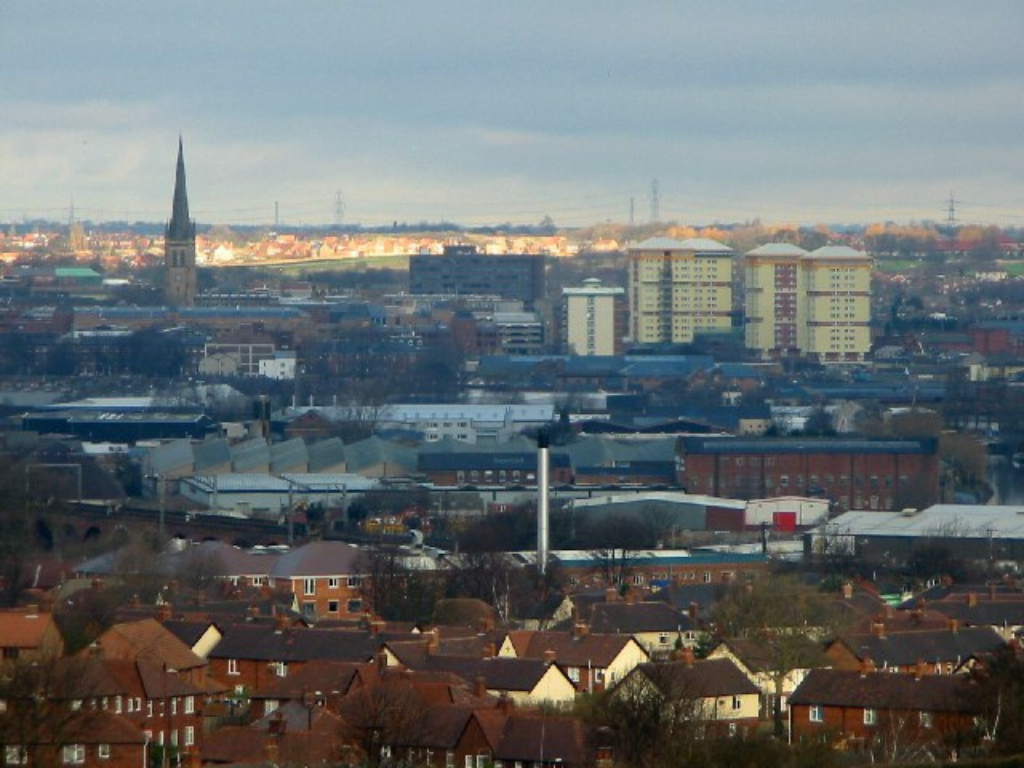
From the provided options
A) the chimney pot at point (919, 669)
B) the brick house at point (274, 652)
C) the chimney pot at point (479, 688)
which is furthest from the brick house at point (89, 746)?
the chimney pot at point (919, 669)

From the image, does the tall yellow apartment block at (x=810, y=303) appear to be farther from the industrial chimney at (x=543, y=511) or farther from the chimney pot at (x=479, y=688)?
the chimney pot at (x=479, y=688)

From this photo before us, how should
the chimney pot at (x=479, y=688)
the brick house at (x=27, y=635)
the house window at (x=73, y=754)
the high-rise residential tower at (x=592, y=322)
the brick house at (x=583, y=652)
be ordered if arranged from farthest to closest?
the high-rise residential tower at (x=592, y=322), the brick house at (x=583, y=652), the brick house at (x=27, y=635), the chimney pot at (x=479, y=688), the house window at (x=73, y=754)

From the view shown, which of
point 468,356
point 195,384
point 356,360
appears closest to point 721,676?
point 195,384

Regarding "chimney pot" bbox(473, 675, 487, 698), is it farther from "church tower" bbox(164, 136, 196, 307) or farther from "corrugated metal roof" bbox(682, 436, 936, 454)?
"church tower" bbox(164, 136, 196, 307)

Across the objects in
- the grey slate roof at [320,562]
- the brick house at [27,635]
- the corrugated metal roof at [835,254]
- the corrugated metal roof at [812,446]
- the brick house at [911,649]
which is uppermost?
the corrugated metal roof at [835,254]

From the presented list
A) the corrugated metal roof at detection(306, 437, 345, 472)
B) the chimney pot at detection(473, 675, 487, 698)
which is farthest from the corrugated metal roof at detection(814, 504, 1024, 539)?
the chimney pot at detection(473, 675, 487, 698)

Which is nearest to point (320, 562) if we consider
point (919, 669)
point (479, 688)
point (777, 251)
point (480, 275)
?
point (919, 669)
